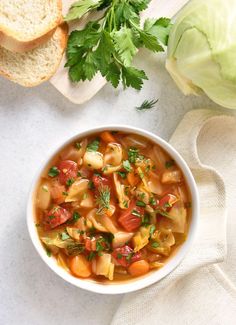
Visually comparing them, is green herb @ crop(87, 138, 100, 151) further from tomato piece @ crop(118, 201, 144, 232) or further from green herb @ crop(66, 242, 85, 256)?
green herb @ crop(66, 242, 85, 256)

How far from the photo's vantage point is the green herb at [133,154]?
2.96m

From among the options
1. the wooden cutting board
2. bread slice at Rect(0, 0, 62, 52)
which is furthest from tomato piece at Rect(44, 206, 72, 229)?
bread slice at Rect(0, 0, 62, 52)

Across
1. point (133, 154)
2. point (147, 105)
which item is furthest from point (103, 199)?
point (147, 105)

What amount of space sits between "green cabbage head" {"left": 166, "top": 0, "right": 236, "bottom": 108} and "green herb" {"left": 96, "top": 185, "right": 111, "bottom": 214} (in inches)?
29.6

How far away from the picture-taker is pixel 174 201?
9.78ft

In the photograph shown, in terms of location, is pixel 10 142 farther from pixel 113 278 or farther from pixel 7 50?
pixel 113 278

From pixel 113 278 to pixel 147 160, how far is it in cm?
64

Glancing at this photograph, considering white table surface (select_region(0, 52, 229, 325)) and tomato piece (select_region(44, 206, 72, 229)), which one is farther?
white table surface (select_region(0, 52, 229, 325))

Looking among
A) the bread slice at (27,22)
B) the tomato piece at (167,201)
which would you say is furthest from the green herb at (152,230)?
Answer: the bread slice at (27,22)

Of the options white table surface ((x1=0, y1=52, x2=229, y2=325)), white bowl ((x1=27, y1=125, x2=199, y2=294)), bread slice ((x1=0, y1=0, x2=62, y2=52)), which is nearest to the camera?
white bowl ((x1=27, y1=125, x2=199, y2=294))

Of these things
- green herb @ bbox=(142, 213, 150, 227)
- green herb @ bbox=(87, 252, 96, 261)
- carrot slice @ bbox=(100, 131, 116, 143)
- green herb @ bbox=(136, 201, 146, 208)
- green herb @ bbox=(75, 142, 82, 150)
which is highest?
green herb @ bbox=(75, 142, 82, 150)

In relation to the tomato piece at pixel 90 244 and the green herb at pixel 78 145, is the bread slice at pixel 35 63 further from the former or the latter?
the tomato piece at pixel 90 244

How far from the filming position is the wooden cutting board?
10.2 ft

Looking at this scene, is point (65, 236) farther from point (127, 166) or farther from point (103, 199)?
point (127, 166)
